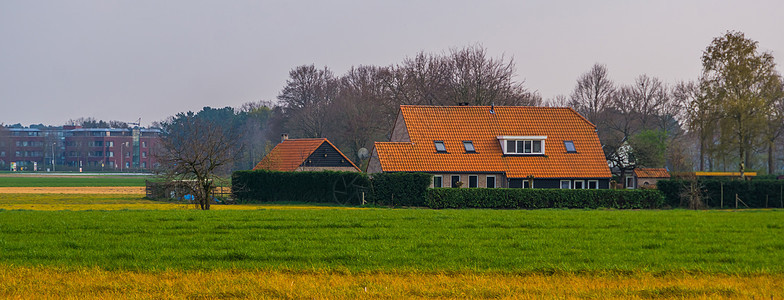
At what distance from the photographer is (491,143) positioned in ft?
169

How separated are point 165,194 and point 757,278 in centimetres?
4481

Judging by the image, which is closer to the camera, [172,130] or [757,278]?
[757,278]

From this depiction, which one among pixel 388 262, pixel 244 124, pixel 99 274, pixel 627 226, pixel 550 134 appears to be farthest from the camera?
pixel 244 124

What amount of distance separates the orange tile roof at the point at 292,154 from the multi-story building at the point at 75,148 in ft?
425

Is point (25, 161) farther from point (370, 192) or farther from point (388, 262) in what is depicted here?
point (388, 262)

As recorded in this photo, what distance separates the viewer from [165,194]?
54.0m

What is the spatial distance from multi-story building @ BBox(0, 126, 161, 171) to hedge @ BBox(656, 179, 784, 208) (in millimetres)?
152839

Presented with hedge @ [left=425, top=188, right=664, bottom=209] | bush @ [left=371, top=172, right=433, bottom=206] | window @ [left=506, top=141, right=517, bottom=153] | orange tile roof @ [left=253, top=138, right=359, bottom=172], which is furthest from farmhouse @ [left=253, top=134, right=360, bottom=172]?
hedge @ [left=425, top=188, right=664, bottom=209]

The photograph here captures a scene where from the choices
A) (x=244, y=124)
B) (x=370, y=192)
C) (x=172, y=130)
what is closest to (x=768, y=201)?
(x=370, y=192)

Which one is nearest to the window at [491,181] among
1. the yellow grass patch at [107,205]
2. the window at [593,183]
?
the window at [593,183]

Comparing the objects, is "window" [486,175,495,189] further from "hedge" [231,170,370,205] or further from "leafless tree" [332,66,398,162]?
"leafless tree" [332,66,398,162]

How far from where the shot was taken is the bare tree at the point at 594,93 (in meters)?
86.2

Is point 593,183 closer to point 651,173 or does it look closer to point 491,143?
point 491,143

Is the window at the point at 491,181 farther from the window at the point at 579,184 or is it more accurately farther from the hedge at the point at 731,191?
the hedge at the point at 731,191
